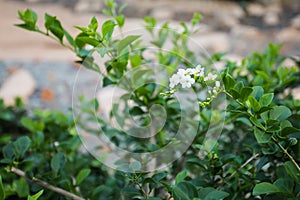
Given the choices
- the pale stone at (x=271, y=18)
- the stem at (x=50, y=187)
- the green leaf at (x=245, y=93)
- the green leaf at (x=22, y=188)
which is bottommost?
the pale stone at (x=271, y=18)

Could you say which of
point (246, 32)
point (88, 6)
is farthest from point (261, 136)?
point (88, 6)

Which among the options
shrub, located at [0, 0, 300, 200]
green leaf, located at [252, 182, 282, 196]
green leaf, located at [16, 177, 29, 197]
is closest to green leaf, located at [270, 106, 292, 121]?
shrub, located at [0, 0, 300, 200]

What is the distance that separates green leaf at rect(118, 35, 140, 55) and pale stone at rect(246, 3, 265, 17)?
340 centimetres

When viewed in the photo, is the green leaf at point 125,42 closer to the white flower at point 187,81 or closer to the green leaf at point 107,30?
the green leaf at point 107,30

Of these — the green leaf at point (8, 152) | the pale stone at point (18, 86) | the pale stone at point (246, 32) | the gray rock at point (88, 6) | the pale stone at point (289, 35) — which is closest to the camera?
the green leaf at point (8, 152)

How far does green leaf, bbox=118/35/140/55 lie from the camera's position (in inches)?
30.6

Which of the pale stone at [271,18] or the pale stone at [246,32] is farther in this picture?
the pale stone at [271,18]

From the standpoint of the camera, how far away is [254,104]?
0.64m

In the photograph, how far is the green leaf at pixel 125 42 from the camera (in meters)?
0.78

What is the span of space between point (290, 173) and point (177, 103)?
1.08ft

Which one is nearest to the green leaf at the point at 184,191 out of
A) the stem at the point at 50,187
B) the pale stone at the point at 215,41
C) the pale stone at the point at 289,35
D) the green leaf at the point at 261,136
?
the green leaf at the point at 261,136

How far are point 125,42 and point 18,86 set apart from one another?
2205 millimetres

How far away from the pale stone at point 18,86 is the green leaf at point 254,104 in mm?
2292

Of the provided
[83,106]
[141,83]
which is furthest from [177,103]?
[83,106]
